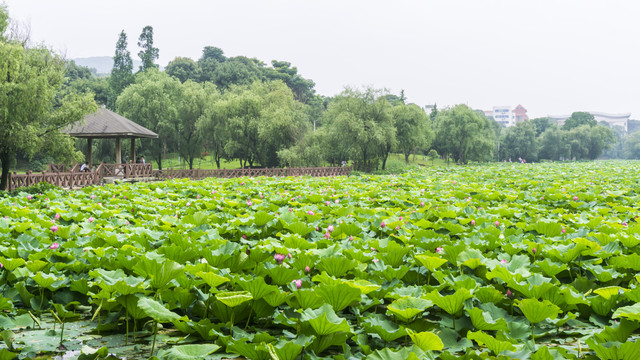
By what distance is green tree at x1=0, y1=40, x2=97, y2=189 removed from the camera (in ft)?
51.1

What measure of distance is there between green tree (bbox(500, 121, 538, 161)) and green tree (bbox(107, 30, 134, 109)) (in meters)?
54.9

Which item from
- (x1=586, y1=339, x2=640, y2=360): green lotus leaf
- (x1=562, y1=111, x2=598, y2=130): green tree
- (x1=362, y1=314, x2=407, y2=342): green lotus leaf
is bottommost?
(x1=362, y1=314, x2=407, y2=342): green lotus leaf

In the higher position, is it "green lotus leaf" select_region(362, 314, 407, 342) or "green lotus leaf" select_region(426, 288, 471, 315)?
"green lotus leaf" select_region(426, 288, 471, 315)

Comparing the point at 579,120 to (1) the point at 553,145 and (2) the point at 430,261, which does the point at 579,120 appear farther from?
(2) the point at 430,261

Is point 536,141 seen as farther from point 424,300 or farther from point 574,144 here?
point 424,300

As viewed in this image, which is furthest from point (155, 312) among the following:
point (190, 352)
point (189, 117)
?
point (189, 117)

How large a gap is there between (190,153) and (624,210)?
122ft

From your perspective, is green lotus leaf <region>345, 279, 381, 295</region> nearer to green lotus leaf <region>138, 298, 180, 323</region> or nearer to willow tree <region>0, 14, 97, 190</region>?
green lotus leaf <region>138, 298, 180, 323</region>

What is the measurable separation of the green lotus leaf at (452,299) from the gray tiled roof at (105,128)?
22639 mm

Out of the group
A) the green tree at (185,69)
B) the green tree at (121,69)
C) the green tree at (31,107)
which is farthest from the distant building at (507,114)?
the green tree at (31,107)

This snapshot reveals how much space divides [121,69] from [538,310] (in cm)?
5351

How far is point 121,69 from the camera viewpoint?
162 ft

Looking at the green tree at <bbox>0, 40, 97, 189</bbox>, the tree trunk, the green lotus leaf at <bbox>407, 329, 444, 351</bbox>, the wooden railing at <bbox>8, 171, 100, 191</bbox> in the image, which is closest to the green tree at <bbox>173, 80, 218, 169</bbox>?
the wooden railing at <bbox>8, 171, 100, 191</bbox>

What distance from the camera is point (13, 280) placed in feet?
10.2
